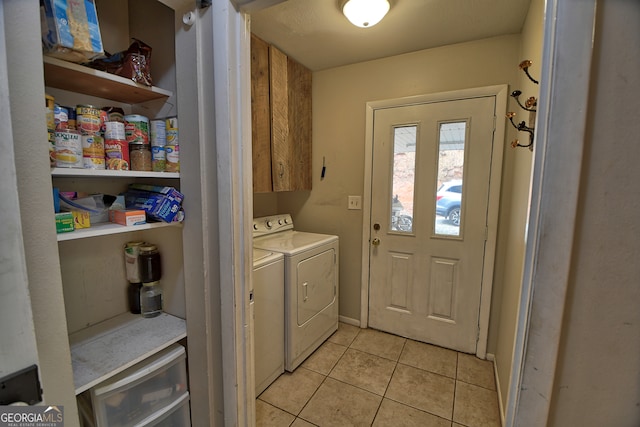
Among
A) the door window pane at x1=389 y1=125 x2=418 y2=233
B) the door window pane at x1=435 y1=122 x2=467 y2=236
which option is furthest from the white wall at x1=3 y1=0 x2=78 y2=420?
the door window pane at x1=435 y1=122 x2=467 y2=236

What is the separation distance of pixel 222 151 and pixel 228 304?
23.5 inches

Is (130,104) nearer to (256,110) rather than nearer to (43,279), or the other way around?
(256,110)

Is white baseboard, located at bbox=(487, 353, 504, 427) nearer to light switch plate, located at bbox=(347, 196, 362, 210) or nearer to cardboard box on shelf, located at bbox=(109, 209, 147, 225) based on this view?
Result: light switch plate, located at bbox=(347, 196, 362, 210)

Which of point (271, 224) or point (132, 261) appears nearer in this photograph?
point (132, 261)

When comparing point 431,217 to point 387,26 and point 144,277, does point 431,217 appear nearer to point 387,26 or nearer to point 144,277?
point 387,26

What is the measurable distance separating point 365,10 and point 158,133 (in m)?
1.24

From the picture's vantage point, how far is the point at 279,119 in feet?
6.96

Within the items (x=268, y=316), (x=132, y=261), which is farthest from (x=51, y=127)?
(x=268, y=316)

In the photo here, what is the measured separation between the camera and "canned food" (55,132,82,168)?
2.83 feet

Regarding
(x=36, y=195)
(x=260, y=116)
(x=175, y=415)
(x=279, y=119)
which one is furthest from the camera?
(x=279, y=119)

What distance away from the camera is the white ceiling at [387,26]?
62.5 inches

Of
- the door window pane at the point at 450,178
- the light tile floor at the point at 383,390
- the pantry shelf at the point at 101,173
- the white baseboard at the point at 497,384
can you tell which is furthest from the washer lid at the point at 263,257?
the white baseboard at the point at 497,384

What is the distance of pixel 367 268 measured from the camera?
2492 millimetres

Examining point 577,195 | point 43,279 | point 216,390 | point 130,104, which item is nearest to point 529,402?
point 577,195
